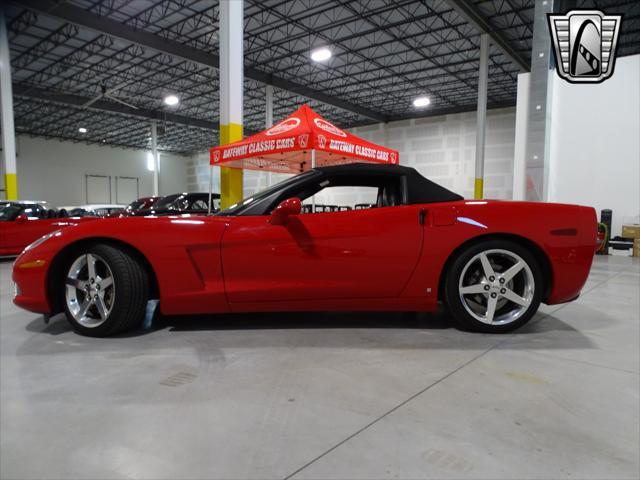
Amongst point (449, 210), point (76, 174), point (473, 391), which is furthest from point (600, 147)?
point (76, 174)

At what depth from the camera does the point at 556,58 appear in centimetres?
873

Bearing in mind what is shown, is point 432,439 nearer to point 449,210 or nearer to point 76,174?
point 449,210

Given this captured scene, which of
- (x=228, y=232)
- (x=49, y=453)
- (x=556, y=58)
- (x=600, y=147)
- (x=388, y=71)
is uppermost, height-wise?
(x=388, y=71)

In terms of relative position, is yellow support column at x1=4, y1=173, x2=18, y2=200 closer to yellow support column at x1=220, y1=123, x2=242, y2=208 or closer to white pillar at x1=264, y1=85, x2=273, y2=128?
white pillar at x1=264, y1=85, x2=273, y2=128

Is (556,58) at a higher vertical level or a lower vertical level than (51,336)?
higher

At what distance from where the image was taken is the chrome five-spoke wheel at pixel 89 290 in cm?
249

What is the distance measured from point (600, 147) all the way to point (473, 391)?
10156 millimetres

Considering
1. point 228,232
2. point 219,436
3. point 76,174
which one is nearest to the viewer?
point 219,436

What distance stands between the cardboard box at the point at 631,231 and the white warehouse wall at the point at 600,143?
1.50ft

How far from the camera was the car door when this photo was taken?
2.46 metres

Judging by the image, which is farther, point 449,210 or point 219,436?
point 449,210

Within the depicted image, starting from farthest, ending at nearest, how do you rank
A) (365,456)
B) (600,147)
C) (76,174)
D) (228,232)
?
(76,174) → (600,147) → (228,232) → (365,456)

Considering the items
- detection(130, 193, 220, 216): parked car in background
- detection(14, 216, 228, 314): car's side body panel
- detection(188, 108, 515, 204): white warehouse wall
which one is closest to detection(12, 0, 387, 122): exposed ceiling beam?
detection(188, 108, 515, 204): white warehouse wall

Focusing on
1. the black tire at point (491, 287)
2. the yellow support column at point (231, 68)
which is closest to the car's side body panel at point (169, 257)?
the black tire at point (491, 287)
